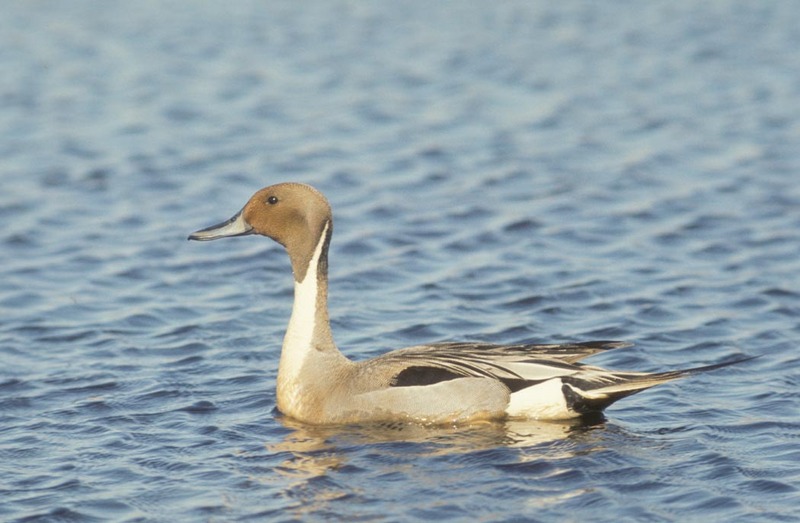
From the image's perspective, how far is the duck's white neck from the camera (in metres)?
9.41

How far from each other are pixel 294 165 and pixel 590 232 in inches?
151

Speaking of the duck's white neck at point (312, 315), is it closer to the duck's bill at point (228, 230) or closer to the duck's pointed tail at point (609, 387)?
the duck's bill at point (228, 230)

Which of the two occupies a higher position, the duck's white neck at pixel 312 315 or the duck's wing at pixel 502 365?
the duck's white neck at pixel 312 315

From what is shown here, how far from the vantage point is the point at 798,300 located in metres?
11.4

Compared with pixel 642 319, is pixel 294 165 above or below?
above

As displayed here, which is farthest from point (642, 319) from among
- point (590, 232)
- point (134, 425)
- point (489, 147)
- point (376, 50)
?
point (376, 50)

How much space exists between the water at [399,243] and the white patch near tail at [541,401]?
127mm

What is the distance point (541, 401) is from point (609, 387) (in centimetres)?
45

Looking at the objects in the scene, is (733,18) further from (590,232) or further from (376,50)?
(590,232)

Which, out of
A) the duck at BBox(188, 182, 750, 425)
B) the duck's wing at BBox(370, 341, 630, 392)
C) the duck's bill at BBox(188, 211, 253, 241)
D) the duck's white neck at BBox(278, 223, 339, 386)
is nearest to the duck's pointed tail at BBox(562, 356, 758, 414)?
the duck at BBox(188, 182, 750, 425)

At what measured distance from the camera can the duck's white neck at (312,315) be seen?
941cm

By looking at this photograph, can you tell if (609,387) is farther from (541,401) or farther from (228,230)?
(228,230)

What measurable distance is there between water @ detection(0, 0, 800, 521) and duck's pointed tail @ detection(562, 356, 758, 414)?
0.17 m

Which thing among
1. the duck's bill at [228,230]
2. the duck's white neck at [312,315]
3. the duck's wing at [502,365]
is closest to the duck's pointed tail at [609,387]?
the duck's wing at [502,365]
